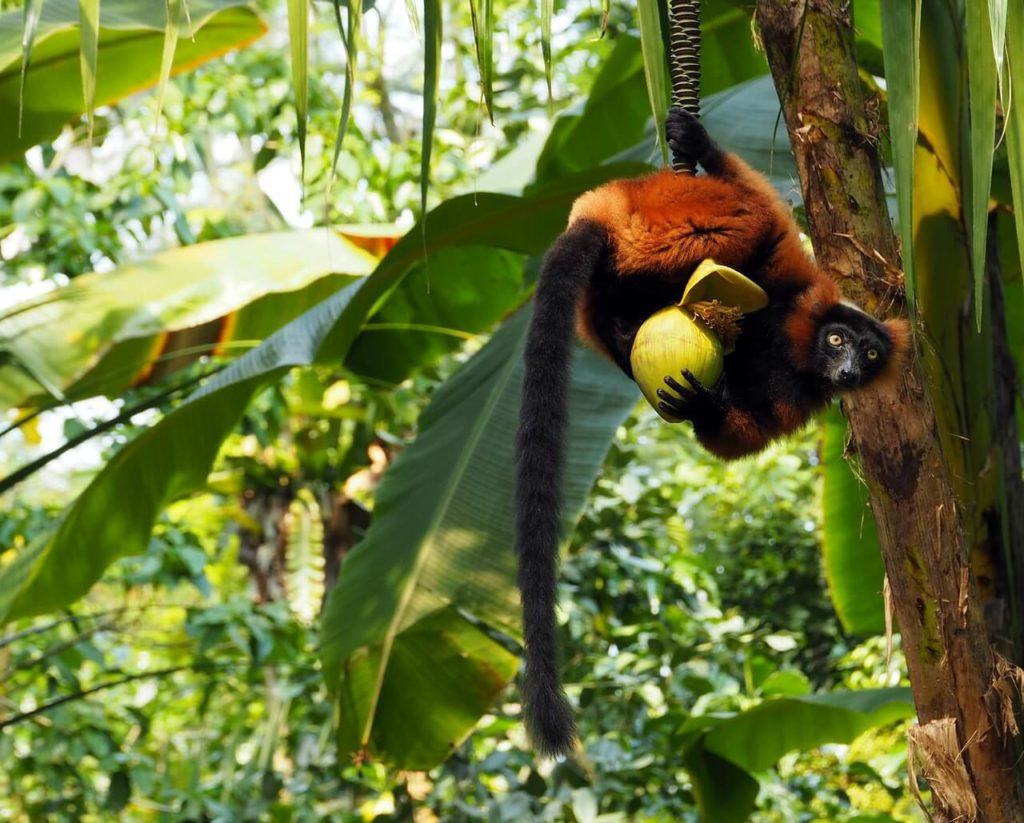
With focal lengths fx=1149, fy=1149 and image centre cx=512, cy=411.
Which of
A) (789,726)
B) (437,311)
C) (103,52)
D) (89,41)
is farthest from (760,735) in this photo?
(103,52)

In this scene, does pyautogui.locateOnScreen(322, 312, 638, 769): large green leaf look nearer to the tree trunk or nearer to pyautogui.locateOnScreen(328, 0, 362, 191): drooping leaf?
the tree trunk

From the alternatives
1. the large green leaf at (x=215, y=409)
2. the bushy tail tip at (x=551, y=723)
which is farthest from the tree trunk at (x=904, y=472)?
the large green leaf at (x=215, y=409)

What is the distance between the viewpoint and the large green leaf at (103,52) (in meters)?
3.28

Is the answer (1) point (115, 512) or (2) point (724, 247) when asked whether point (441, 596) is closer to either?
(1) point (115, 512)

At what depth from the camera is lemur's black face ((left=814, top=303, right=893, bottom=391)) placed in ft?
5.02

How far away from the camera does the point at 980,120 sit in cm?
114

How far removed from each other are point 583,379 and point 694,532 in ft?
12.1

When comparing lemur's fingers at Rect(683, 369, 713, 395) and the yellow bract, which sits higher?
the yellow bract

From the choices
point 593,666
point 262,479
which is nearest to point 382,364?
point 593,666

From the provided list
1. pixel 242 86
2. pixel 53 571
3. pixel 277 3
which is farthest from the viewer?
pixel 277 3

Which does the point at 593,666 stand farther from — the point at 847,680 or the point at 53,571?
the point at 53,571

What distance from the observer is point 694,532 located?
6.59 meters

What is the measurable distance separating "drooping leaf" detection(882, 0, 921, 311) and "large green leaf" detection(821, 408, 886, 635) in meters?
2.06

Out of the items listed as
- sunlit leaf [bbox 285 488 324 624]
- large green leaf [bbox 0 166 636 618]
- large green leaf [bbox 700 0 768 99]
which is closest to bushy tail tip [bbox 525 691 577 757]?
large green leaf [bbox 0 166 636 618]
